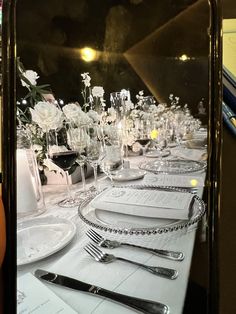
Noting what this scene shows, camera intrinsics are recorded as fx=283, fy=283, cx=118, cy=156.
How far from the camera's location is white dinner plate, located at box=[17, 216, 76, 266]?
0.49 m

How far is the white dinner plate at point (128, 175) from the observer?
1.89 ft

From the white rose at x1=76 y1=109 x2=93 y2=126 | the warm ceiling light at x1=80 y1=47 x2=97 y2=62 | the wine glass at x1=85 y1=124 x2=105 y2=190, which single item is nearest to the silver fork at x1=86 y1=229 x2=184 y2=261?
the wine glass at x1=85 y1=124 x2=105 y2=190

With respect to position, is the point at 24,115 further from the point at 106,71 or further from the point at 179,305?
the point at 179,305

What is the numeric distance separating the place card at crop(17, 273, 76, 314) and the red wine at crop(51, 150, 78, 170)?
0.22m

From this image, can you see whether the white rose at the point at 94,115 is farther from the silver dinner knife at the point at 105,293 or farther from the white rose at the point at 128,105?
the silver dinner knife at the point at 105,293

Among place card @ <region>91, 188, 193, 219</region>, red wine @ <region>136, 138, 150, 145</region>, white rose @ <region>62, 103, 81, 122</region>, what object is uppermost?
white rose @ <region>62, 103, 81, 122</region>

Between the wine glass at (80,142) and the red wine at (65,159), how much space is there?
0.01 metres

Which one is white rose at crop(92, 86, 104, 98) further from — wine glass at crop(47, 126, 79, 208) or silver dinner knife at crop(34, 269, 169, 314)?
silver dinner knife at crop(34, 269, 169, 314)

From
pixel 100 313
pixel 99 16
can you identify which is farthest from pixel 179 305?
pixel 99 16

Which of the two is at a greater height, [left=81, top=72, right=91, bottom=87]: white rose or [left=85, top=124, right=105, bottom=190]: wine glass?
[left=81, top=72, right=91, bottom=87]: white rose

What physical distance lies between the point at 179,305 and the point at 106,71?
0.42 m

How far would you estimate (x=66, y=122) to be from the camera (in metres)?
0.58

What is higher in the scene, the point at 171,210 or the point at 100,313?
the point at 171,210

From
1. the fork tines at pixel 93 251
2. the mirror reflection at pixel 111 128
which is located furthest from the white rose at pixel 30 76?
the fork tines at pixel 93 251
